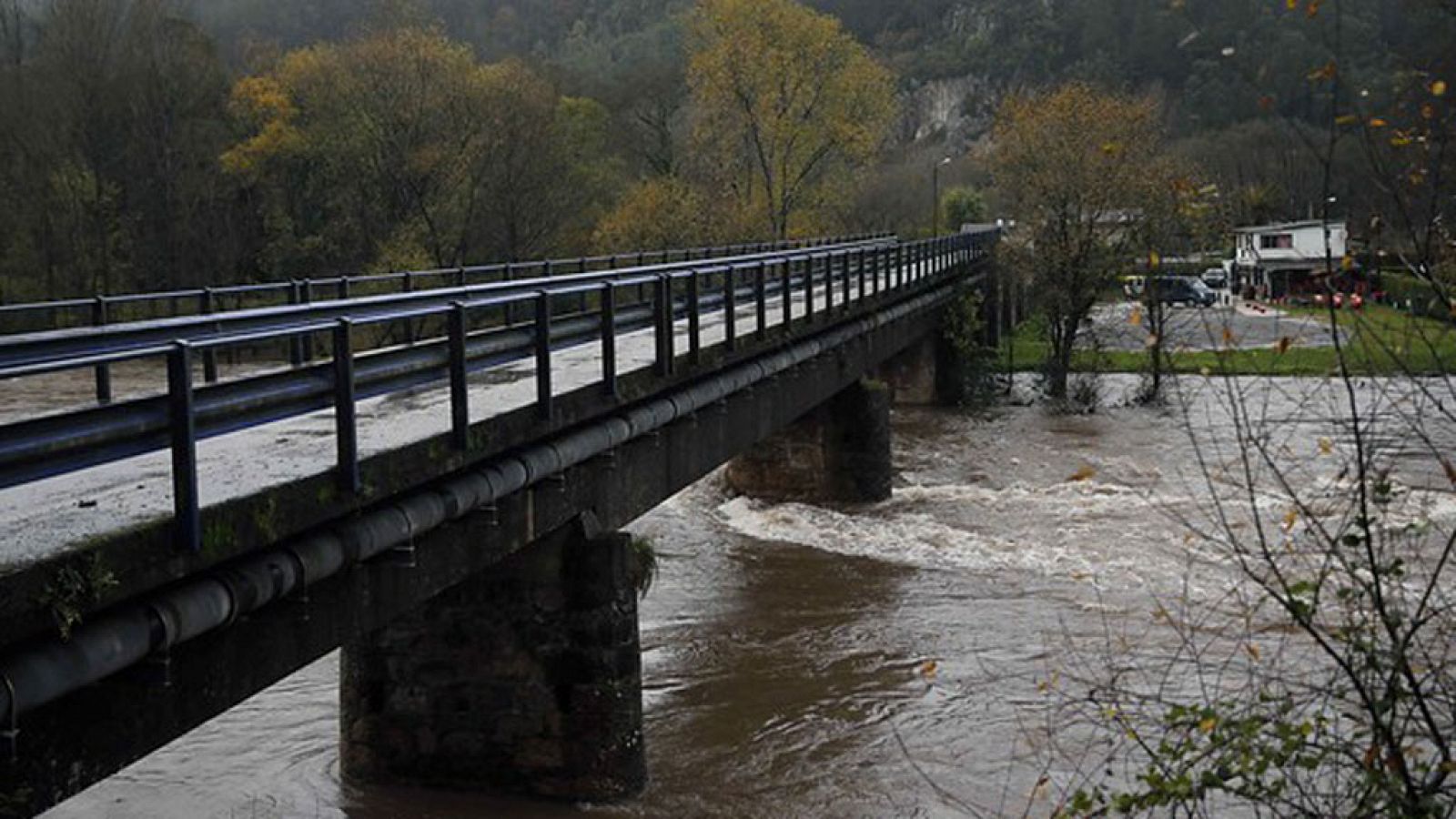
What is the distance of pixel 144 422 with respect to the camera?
22.4ft

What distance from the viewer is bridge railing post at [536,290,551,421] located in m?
10.6

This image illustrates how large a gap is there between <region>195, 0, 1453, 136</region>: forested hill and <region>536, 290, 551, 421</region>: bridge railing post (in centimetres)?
4451

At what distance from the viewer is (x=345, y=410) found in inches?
310

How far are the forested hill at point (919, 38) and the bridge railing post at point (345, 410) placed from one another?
155 ft

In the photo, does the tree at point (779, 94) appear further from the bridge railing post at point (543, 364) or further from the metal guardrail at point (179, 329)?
the bridge railing post at point (543, 364)

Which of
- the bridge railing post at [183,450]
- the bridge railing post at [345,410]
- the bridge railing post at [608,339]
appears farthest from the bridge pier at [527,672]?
the bridge railing post at [183,450]

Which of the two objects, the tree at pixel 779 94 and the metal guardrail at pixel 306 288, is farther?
the tree at pixel 779 94

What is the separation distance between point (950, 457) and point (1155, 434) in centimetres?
570

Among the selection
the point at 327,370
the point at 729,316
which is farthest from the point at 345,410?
the point at 729,316

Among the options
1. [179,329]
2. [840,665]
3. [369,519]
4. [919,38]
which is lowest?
[840,665]

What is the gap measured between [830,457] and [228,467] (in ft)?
65.5

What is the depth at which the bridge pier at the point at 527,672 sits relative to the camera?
38.8 ft

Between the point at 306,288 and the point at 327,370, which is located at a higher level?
the point at 306,288

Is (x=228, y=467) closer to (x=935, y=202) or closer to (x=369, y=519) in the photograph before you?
(x=369, y=519)
